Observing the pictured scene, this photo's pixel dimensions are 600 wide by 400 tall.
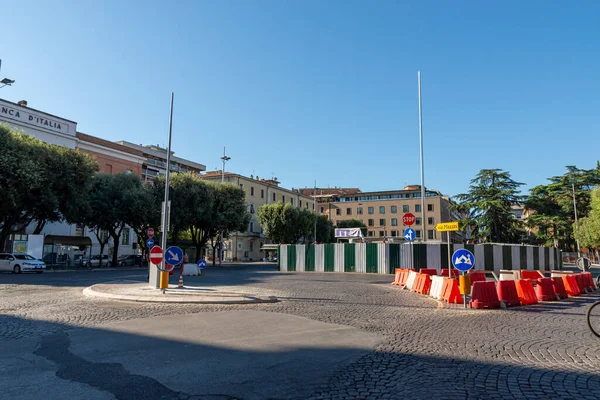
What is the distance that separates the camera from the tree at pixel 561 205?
57656 mm

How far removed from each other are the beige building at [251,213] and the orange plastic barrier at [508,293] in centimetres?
5510

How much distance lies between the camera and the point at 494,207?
51.0 meters

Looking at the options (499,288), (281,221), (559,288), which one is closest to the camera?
(499,288)

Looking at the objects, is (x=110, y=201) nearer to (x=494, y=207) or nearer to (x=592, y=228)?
(x=494, y=207)

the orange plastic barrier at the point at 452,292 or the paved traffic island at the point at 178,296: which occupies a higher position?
the orange plastic barrier at the point at 452,292

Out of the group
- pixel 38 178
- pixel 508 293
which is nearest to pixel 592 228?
pixel 508 293

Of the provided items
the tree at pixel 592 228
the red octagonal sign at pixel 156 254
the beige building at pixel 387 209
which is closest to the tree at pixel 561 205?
the tree at pixel 592 228

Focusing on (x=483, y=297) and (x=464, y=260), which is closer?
(x=483, y=297)

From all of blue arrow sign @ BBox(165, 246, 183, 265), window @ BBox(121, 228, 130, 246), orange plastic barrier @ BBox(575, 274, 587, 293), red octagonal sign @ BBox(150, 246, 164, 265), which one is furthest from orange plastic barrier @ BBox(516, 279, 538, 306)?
window @ BBox(121, 228, 130, 246)

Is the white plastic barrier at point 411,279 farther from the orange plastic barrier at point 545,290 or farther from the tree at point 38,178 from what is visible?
the tree at point 38,178

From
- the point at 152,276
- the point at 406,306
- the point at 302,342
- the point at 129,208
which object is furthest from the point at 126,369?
the point at 129,208

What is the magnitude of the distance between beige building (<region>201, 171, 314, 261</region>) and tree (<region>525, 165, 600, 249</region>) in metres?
41.3

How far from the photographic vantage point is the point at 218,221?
46031mm

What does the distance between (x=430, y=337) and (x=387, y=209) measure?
93.7 meters
